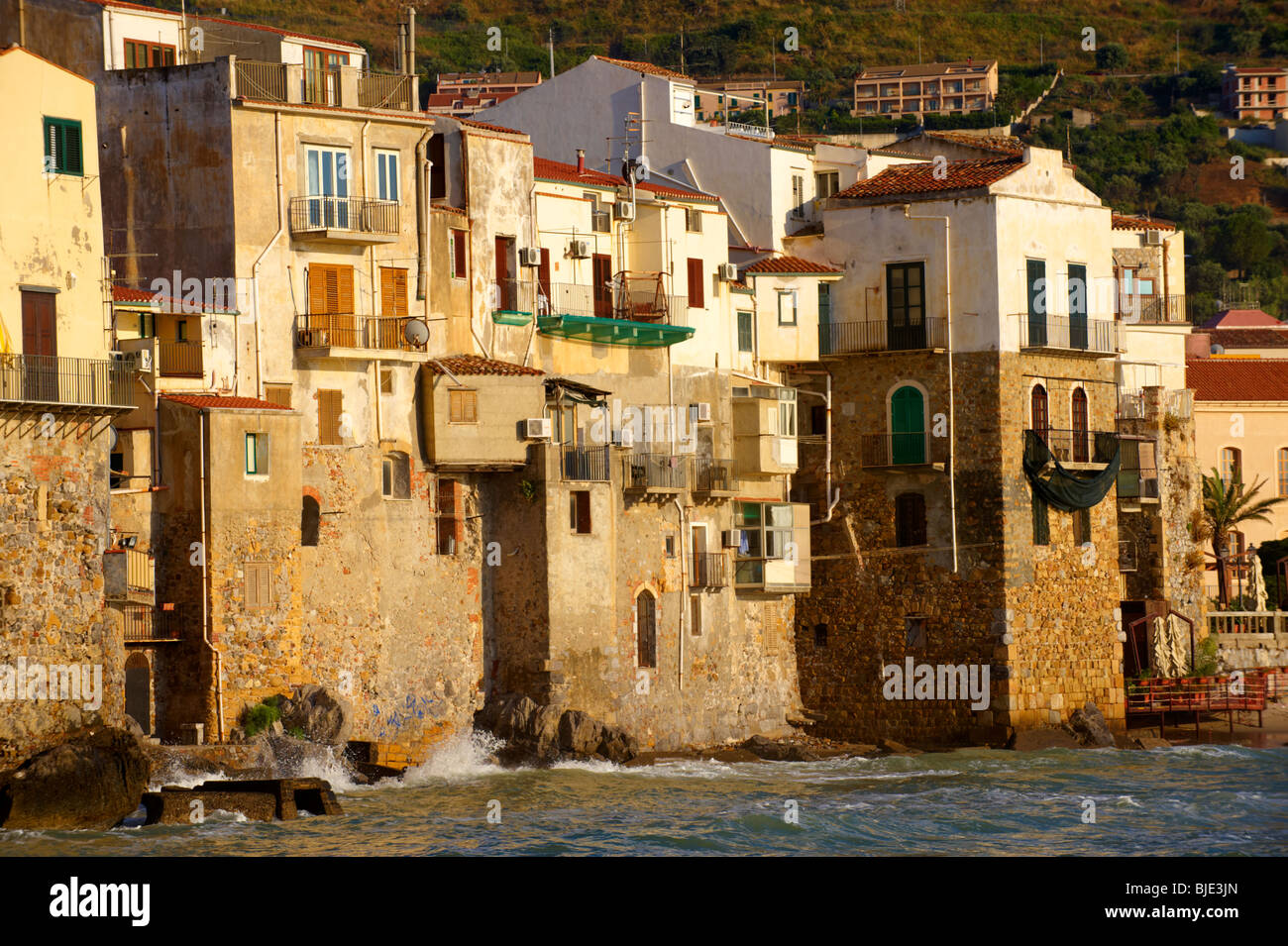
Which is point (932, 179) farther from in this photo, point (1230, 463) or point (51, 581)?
point (51, 581)

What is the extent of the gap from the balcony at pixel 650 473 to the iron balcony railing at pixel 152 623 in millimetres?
13330

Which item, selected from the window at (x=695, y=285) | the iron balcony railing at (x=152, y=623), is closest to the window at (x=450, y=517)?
the iron balcony railing at (x=152, y=623)

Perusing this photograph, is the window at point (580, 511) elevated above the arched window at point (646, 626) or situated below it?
above

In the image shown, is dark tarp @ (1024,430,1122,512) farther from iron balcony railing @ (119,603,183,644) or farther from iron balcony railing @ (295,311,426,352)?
iron balcony railing @ (119,603,183,644)

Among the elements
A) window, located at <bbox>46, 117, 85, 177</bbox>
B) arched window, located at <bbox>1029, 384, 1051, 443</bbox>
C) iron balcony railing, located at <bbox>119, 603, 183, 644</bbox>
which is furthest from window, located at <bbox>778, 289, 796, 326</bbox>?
window, located at <bbox>46, 117, 85, 177</bbox>

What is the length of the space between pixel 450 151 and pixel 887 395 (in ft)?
45.5

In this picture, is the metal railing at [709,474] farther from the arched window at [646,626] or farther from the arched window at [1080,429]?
the arched window at [1080,429]

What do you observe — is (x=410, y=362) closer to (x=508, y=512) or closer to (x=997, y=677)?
(x=508, y=512)

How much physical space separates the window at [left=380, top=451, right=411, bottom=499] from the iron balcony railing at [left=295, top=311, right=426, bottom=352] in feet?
7.66

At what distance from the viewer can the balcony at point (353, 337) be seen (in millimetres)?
46438

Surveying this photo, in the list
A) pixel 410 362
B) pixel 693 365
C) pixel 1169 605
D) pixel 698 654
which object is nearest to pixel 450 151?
pixel 410 362

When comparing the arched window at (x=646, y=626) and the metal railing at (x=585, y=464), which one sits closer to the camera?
the metal railing at (x=585, y=464)

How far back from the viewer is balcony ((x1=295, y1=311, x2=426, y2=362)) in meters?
46.4

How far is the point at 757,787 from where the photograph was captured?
48.6 metres
